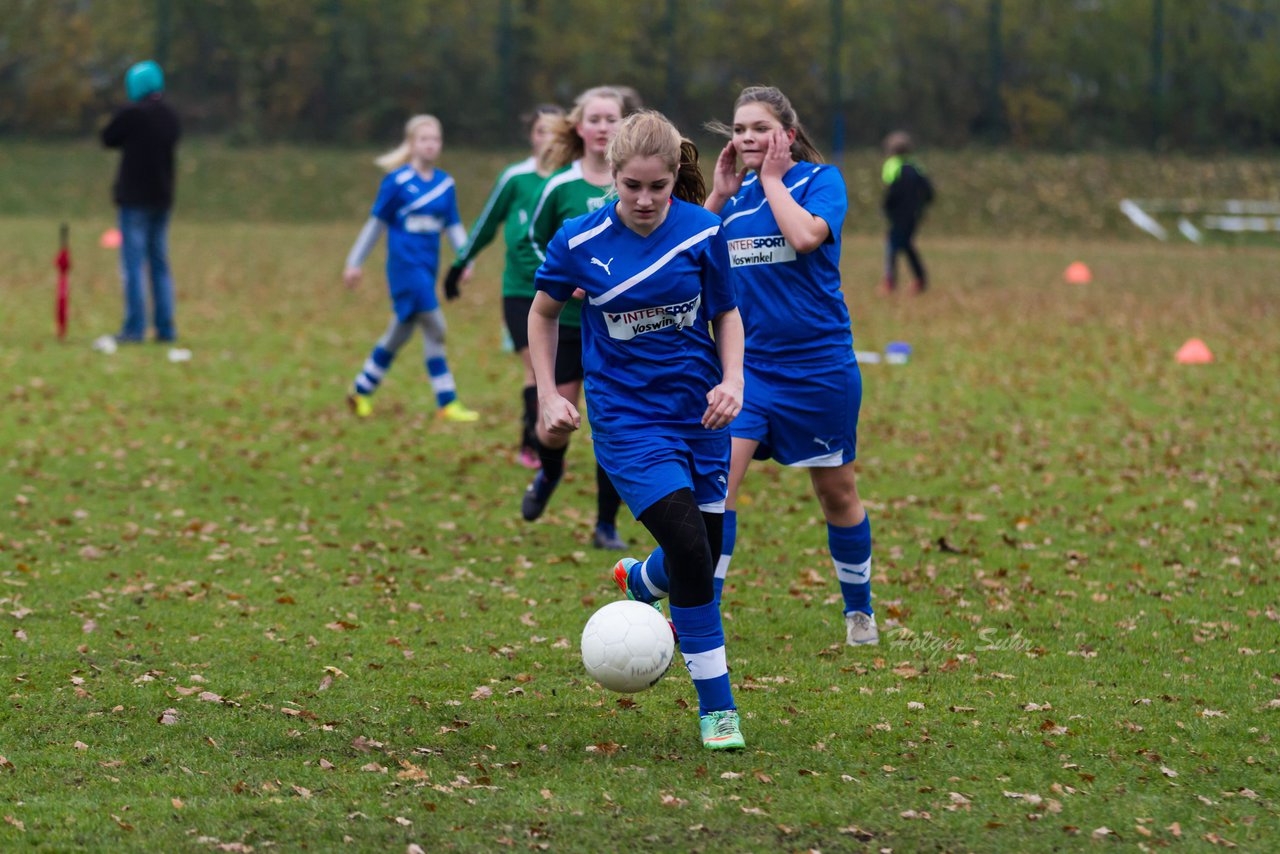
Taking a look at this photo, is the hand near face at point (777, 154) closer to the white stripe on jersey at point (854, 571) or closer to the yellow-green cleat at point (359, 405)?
the white stripe on jersey at point (854, 571)

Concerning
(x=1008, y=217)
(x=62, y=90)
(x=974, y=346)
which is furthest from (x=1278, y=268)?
(x=62, y=90)

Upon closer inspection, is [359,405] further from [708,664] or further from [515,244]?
[708,664]

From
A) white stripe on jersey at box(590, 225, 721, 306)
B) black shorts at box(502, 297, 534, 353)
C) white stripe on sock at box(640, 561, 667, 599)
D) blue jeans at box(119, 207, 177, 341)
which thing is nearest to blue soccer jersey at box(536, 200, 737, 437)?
white stripe on jersey at box(590, 225, 721, 306)

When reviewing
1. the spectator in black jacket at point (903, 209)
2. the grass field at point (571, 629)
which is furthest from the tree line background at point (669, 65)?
the grass field at point (571, 629)

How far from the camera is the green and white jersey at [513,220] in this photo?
9.28m

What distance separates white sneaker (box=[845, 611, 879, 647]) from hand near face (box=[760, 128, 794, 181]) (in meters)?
1.84

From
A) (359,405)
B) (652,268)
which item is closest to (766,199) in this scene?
(652,268)

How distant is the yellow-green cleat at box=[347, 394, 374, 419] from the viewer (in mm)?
12047

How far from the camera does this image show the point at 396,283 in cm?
1130

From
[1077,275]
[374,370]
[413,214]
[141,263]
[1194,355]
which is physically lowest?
[1077,275]

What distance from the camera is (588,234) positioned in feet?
16.4

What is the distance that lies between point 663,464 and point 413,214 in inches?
268

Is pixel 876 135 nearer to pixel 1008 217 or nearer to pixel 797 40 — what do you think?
pixel 797 40

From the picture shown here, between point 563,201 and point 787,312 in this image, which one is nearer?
point 787,312
